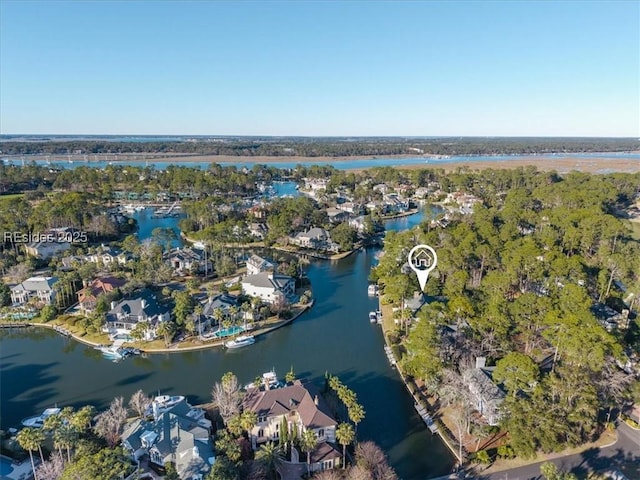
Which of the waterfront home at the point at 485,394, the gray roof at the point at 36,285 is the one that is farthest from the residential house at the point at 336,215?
the waterfront home at the point at 485,394

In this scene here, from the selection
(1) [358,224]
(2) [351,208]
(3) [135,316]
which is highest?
(2) [351,208]

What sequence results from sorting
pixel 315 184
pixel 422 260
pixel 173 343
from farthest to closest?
pixel 315 184
pixel 422 260
pixel 173 343

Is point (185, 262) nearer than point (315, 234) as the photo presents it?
Yes

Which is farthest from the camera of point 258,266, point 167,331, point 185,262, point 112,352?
point 185,262

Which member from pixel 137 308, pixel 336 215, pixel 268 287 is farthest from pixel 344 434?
pixel 336 215

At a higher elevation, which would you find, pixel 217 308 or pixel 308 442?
pixel 217 308

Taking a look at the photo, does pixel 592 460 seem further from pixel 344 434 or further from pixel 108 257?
pixel 108 257

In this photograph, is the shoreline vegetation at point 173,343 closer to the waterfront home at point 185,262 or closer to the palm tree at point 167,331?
the palm tree at point 167,331

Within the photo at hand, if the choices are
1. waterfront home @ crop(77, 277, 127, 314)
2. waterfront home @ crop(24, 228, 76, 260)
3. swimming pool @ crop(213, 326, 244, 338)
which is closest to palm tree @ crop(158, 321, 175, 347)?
swimming pool @ crop(213, 326, 244, 338)
